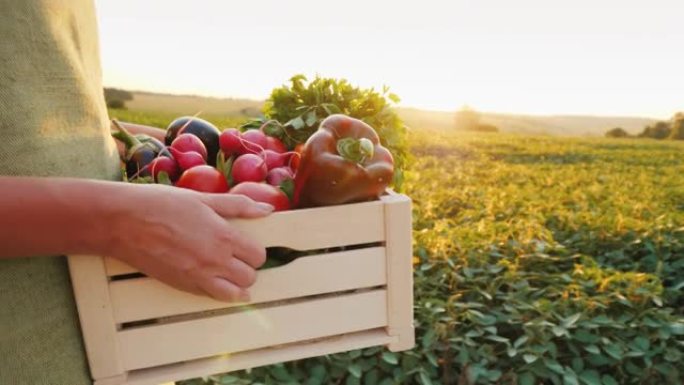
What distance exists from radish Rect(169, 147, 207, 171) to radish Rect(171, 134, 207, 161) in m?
0.02

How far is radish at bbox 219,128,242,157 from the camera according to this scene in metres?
1.55

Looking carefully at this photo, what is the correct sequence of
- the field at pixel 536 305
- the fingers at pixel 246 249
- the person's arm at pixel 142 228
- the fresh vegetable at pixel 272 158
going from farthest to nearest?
the field at pixel 536 305 → the fresh vegetable at pixel 272 158 → the fingers at pixel 246 249 → the person's arm at pixel 142 228

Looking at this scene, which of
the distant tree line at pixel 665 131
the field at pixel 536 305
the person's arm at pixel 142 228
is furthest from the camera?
the distant tree line at pixel 665 131

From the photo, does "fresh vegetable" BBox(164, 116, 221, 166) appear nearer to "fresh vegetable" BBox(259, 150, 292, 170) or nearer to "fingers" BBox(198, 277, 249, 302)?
"fresh vegetable" BBox(259, 150, 292, 170)

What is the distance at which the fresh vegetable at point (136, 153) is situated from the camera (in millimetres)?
1446

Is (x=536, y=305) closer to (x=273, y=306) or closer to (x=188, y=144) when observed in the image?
(x=273, y=306)

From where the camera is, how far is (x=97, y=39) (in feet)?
4.33

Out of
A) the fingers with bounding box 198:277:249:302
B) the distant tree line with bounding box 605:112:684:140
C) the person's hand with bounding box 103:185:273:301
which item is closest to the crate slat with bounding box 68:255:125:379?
the person's hand with bounding box 103:185:273:301

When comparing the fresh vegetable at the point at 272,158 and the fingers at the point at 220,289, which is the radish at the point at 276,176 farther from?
the fingers at the point at 220,289

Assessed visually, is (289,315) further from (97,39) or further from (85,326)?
(97,39)

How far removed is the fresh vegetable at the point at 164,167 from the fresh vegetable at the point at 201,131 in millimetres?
155

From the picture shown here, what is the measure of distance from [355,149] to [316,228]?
7.7 inches


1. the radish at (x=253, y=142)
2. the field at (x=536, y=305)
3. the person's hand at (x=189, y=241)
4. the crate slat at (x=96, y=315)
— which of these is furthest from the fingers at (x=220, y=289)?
the field at (x=536, y=305)

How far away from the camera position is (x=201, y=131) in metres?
1.61
